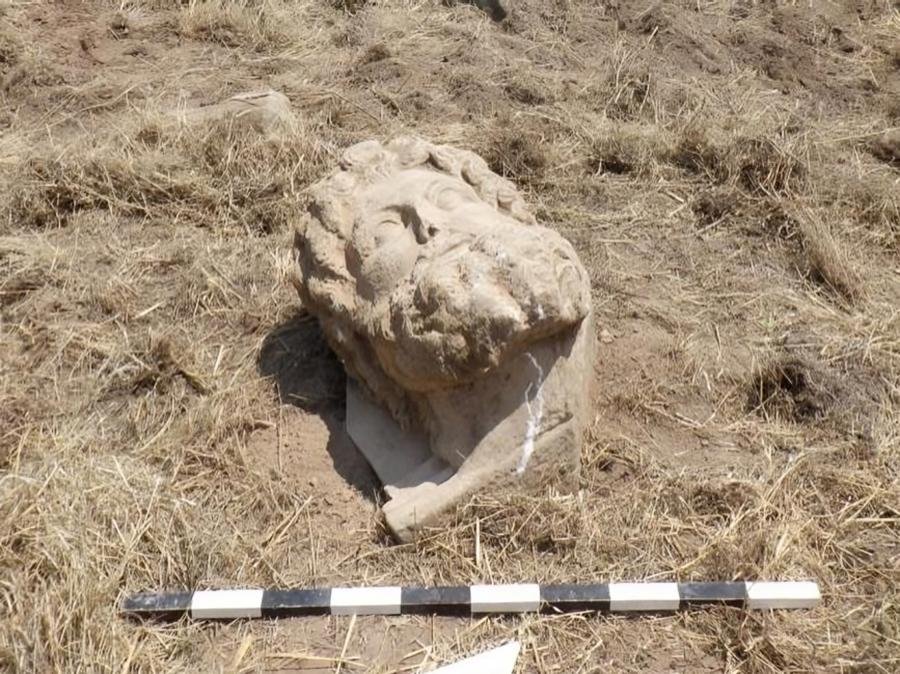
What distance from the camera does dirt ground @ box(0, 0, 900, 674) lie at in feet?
8.33

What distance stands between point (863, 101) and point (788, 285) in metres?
2.05

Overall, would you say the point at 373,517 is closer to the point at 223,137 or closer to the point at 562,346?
the point at 562,346

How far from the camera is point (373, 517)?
2.88m

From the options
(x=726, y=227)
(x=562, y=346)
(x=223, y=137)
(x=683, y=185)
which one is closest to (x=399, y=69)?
(x=223, y=137)

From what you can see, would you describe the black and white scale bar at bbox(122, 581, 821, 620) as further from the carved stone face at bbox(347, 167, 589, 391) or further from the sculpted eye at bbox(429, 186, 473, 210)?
the sculpted eye at bbox(429, 186, 473, 210)

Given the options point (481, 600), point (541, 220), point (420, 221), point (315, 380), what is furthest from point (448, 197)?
point (541, 220)

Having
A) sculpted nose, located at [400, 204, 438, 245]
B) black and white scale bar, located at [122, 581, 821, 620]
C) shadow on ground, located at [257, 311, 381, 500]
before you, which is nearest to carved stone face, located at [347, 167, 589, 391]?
sculpted nose, located at [400, 204, 438, 245]

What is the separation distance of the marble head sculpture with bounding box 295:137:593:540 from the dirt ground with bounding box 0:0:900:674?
14 cm

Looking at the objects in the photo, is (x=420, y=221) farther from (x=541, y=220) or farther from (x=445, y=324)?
(x=541, y=220)

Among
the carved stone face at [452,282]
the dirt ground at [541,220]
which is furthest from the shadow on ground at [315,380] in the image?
the carved stone face at [452,282]

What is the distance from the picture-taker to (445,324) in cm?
250

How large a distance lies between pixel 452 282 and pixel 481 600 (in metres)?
0.88

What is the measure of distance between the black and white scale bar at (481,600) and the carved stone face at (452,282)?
61 centimetres

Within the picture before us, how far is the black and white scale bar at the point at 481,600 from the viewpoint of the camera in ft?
8.36
